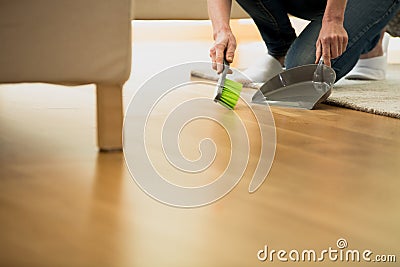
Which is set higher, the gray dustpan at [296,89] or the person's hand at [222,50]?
the person's hand at [222,50]

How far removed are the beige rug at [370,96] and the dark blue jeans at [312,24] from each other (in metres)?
0.08

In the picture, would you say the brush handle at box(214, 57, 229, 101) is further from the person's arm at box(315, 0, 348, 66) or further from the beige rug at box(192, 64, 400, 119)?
the beige rug at box(192, 64, 400, 119)

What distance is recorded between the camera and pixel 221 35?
1837mm

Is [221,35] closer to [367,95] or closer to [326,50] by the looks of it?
[326,50]

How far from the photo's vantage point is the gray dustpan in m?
1.90

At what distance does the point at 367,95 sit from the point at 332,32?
1.09 ft

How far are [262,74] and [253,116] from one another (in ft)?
2.04

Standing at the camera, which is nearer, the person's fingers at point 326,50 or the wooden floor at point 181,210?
the wooden floor at point 181,210

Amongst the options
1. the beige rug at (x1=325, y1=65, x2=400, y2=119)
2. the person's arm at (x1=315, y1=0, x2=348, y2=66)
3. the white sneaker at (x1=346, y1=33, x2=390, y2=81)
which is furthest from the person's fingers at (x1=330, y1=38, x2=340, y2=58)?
the white sneaker at (x1=346, y1=33, x2=390, y2=81)

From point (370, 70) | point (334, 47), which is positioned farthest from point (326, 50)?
point (370, 70)

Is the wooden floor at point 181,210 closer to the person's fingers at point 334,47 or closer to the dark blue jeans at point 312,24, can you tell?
the person's fingers at point 334,47

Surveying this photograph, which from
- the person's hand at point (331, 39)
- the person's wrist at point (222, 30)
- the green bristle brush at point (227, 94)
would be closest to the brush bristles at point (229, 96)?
the green bristle brush at point (227, 94)

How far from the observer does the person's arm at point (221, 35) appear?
1788 mm

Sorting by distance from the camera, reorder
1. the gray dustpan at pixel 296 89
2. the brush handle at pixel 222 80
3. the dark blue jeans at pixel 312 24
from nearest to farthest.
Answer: the brush handle at pixel 222 80 < the gray dustpan at pixel 296 89 < the dark blue jeans at pixel 312 24
